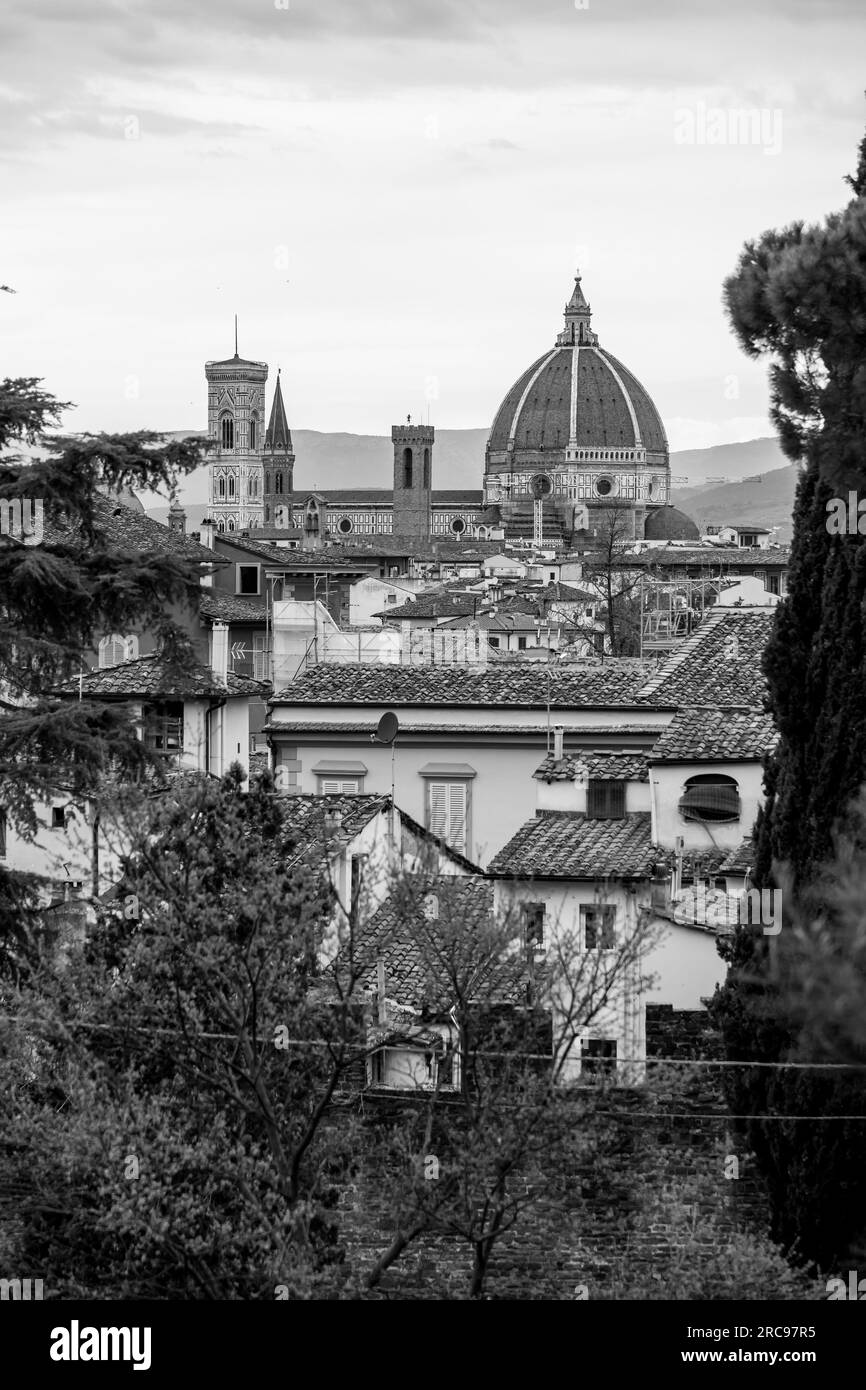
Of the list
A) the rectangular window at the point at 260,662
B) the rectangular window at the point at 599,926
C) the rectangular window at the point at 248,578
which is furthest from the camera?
the rectangular window at the point at 248,578

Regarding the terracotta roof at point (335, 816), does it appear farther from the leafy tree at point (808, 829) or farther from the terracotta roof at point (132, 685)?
the leafy tree at point (808, 829)

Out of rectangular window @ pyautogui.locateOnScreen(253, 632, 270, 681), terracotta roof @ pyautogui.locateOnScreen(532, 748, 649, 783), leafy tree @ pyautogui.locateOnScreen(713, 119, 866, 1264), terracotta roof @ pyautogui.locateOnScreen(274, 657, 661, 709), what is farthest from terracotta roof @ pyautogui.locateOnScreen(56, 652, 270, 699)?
rectangular window @ pyautogui.locateOnScreen(253, 632, 270, 681)

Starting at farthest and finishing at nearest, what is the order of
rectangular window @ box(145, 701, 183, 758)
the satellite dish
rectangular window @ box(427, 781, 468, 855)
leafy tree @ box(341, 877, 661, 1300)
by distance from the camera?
rectangular window @ box(427, 781, 468, 855) → the satellite dish → rectangular window @ box(145, 701, 183, 758) → leafy tree @ box(341, 877, 661, 1300)

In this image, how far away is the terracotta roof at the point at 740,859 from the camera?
19422 mm

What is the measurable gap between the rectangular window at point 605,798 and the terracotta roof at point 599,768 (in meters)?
0.06

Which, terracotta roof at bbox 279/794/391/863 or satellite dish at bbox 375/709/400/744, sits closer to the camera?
terracotta roof at bbox 279/794/391/863

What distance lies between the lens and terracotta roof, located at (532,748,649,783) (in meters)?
22.2

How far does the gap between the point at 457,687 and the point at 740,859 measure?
9431 mm

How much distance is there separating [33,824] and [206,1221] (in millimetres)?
3417

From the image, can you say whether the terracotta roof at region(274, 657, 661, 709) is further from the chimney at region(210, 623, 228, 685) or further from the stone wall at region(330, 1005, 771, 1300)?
the stone wall at region(330, 1005, 771, 1300)

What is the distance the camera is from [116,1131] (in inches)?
513

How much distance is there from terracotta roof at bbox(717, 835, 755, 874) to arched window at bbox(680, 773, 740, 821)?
422 millimetres

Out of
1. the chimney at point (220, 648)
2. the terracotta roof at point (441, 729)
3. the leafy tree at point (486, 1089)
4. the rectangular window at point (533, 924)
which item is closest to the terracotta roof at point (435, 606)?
the chimney at point (220, 648)
